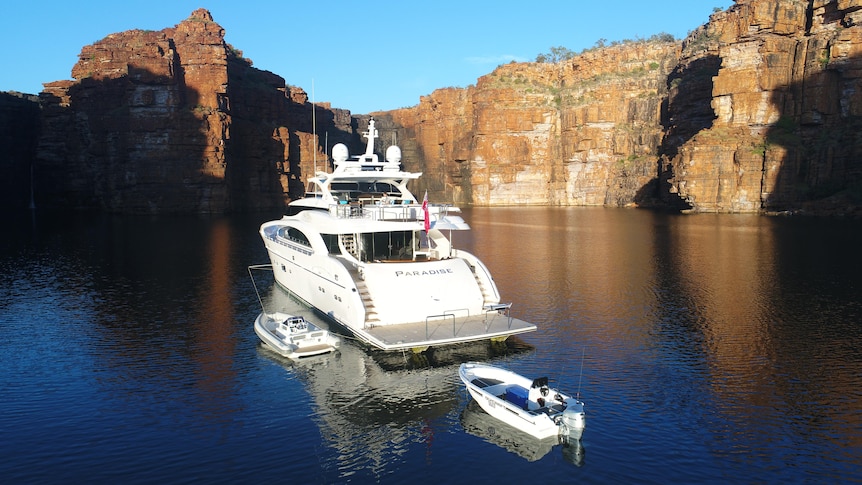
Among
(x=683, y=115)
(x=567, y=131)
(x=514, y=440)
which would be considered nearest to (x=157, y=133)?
(x=567, y=131)

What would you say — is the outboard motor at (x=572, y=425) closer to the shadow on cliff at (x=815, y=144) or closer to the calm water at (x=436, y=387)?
the calm water at (x=436, y=387)

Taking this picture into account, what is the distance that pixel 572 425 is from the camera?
44.8ft

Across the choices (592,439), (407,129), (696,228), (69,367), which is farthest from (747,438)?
(407,129)

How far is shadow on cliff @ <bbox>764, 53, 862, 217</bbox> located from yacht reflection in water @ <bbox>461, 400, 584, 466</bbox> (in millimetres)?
72279

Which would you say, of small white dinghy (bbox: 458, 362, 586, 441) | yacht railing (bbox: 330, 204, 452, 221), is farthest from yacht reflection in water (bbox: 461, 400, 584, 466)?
yacht railing (bbox: 330, 204, 452, 221)

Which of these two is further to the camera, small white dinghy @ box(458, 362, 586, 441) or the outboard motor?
small white dinghy @ box(458, 362, 586, 441)

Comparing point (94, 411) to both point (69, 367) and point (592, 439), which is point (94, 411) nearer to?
point (69, 367)

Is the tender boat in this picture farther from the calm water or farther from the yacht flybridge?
the yacht flybridge

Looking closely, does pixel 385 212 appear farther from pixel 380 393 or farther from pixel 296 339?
pixel 380 393

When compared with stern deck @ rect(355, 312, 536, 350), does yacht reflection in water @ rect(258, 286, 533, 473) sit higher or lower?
lower

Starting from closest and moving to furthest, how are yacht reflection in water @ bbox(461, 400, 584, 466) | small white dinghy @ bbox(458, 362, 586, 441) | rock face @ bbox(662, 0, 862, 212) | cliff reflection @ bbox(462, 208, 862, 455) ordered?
1. yacht reflection in water @ bbox(461, 400, 584, 466)
2. small white dinghy @ bbox(458, 362, 586, 441)
3. cliff reflection @ bbox(462, 208, 862, 455)
4. rock face @ bbox(662, 0, 862, 212)

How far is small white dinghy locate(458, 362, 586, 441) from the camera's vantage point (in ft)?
45.3

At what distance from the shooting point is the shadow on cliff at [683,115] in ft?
319

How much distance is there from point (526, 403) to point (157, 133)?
84970 mm
